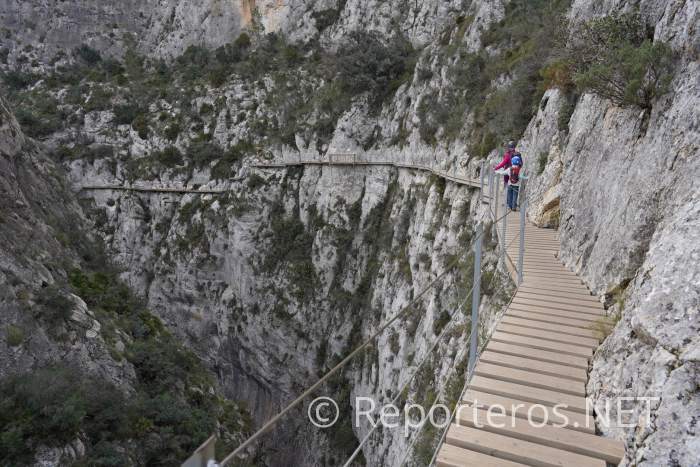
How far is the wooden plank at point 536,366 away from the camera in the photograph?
12.7 ft

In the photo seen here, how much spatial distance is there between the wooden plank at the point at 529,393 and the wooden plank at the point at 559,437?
305mm

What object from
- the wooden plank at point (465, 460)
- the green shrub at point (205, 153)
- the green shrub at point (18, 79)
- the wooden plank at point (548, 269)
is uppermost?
the green shrub at point (18, 79)

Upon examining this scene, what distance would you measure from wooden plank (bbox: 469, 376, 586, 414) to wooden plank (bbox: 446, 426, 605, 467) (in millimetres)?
544

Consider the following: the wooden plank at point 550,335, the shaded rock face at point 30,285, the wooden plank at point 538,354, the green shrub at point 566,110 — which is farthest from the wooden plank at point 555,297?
the shaded rock face at point 30,285

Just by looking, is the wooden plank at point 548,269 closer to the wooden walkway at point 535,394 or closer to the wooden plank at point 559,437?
the wooden walkway at point 535,394

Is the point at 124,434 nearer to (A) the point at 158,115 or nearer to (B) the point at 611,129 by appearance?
(B) the point at 611,129

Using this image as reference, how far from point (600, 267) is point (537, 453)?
374 centimetres

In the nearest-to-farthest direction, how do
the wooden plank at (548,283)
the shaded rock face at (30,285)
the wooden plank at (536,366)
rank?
the wooden plank at (536,366)
the wooden plank at (548,283)
the shaded rock face at (30,285)

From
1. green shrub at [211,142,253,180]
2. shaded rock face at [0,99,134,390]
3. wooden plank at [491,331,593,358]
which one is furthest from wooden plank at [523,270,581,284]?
green shrub at [211,142,253,180]

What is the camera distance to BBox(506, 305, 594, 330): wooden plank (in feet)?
16.0

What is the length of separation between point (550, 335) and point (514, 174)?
699 cm

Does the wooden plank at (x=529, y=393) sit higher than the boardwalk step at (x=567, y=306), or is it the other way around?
the boardwalk step at (x=567, y=306)

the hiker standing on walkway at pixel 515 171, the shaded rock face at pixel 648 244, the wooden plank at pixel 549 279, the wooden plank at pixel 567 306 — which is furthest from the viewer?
the hiker standing on walkway at pixel 515 171

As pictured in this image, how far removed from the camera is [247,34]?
40.9 metres
